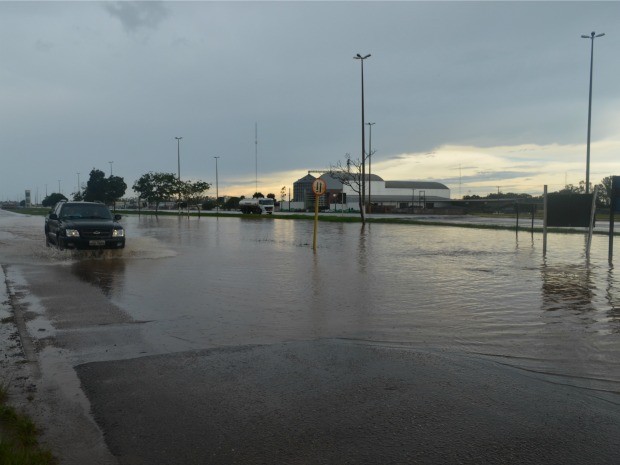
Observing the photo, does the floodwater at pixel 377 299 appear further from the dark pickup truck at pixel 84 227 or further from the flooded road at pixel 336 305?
the dark pickup truck at pixel 84 227

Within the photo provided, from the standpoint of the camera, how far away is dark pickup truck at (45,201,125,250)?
16234 mm

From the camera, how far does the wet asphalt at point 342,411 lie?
12.1ft

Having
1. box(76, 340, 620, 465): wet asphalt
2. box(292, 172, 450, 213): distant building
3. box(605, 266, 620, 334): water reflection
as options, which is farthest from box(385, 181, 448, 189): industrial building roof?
box(76, 340, 620, 465): wet asphalt

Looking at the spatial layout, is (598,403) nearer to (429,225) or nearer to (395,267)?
(395,267)

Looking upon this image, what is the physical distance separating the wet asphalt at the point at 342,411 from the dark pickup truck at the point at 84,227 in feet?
38.3

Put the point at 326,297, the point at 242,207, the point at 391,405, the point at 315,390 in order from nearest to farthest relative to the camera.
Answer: the point at 391,405 < the point at 315,390 < the point at 326,297 < the point at 242,207

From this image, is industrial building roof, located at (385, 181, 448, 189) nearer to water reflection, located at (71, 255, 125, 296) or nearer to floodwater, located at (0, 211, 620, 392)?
floodwater, located at (0, 211, 620, 392)

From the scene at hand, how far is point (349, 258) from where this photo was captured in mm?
15359

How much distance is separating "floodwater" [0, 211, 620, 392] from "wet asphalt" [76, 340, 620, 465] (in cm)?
58

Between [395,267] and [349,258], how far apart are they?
221 centimetres

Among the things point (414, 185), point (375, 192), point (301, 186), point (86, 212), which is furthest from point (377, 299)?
point (414, 185)

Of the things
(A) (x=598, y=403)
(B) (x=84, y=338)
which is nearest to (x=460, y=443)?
(A) (x=598, y=403)

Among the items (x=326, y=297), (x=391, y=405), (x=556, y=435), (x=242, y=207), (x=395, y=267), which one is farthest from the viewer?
(x=242, y=207)

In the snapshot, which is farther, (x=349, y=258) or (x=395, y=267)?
(x=349, y=258)
